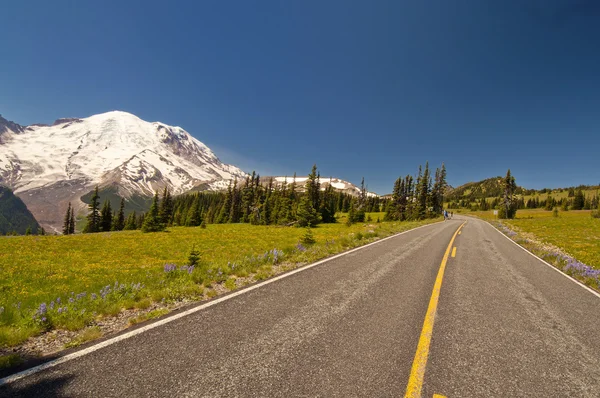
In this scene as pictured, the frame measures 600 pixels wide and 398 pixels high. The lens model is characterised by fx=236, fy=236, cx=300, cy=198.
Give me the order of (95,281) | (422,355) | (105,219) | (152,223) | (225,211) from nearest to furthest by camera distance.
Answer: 1. (422,355)
2. (95,281)
3. (152,223)
4. (105,219)
5. (225,211)

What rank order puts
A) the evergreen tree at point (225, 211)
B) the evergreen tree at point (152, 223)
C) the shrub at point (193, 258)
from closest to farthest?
1. the shrub at point (193, 258)
2. the evergreen tree at point (152, 223)
3. the evergreen tree at point (225, 211)

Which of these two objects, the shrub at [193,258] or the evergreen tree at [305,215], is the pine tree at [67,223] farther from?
the shrub at [193,258]

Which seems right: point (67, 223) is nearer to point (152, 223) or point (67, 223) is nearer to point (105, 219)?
point (105, 219)

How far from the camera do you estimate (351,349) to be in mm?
3725

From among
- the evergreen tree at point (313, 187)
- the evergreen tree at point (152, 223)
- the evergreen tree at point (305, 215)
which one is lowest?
the evergreen tree at point (152, 223)

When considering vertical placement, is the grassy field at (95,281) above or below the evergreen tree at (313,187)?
below

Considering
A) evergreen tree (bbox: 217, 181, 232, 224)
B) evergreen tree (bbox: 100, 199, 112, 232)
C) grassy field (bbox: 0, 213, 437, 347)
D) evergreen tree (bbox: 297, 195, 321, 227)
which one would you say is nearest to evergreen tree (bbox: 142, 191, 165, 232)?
grassy field (bbox: 0, 213, 437, 347)

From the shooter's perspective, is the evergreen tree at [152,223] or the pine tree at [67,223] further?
the pine tree at [67,223]

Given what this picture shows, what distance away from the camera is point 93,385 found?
278 centimetres

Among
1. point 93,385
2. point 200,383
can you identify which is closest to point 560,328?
point 200,383

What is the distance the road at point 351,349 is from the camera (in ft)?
9.48

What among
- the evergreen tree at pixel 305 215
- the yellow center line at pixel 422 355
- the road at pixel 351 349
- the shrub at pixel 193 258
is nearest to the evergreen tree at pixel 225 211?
the evergreen tree at pixel 305 215

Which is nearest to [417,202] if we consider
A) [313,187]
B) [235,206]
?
[313,187]

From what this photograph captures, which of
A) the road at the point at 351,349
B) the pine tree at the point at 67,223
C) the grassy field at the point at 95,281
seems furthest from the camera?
the pine tree at the point at 67,223
